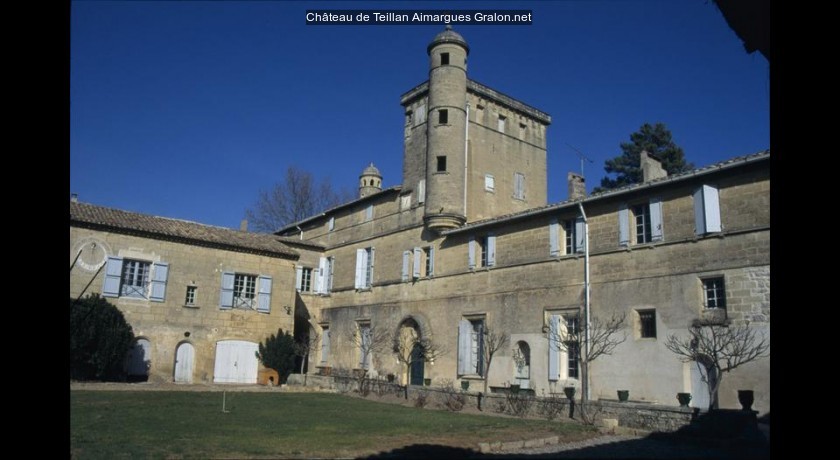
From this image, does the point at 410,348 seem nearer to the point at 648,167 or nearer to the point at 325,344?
the point at 325,344

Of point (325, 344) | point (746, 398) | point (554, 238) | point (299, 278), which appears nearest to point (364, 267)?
point (299, 278)

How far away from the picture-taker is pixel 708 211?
15.9m

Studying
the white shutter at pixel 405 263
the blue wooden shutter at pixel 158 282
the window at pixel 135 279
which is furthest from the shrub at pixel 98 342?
the white shutter at pixel 405 263

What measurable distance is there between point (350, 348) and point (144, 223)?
36.6 feet

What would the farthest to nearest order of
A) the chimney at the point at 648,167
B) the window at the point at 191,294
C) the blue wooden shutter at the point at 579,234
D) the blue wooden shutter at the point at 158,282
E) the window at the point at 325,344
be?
the window at the point at 325,344
the window at the point at 191,294
the blue wooden shutter at the point at 158,282
the chimney at the point at 648,167
the blue wooden shutter at the point at 579,234

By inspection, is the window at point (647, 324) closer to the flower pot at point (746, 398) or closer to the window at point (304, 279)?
the flower pot at point (746, 398)

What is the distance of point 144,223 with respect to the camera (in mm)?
25859

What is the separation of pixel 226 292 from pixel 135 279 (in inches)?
152

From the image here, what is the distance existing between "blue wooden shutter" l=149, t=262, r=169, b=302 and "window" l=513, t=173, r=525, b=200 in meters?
16.4

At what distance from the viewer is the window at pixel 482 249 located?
22844mm

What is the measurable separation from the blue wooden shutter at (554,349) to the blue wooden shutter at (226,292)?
15102mm

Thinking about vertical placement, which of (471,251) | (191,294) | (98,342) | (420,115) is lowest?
(98,342)
